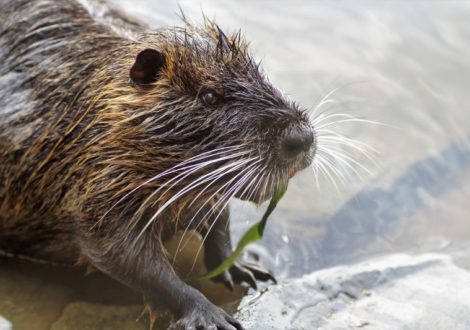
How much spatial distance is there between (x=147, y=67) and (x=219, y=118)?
0.44 m

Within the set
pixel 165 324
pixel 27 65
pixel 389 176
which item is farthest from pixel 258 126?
pixel 389 176

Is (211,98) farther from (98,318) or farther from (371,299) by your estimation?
(371,299)

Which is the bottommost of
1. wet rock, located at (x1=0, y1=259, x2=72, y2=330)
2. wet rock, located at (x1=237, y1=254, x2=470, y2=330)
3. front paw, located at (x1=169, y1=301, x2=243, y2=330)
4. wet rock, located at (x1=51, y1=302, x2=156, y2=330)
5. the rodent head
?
wet rock, located at (x1=0, y1=259, x2=72, y2=330)

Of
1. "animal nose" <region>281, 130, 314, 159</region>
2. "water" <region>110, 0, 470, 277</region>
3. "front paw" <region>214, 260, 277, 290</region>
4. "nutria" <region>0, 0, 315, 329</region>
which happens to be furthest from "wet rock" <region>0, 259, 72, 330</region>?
"animal nose" <region>281, 130, 314, 159</region>

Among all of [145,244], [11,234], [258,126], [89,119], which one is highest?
[258,126]

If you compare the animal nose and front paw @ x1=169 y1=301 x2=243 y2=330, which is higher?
the animal nose

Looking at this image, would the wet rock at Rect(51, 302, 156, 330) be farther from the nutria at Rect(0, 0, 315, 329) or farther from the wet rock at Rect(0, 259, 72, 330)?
the nutria at Rect(0, 0, 315, 329)

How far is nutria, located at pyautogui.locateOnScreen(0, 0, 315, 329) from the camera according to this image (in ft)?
12.4

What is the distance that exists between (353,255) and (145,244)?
4.64ft

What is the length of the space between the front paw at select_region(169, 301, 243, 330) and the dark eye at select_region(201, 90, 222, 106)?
90 cm

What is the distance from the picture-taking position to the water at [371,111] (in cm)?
511

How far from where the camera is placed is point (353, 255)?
4973 millimetres

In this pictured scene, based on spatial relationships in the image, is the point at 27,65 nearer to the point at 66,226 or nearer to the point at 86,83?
the point at 86,83

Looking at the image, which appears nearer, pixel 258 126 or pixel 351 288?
pixel 258 126
